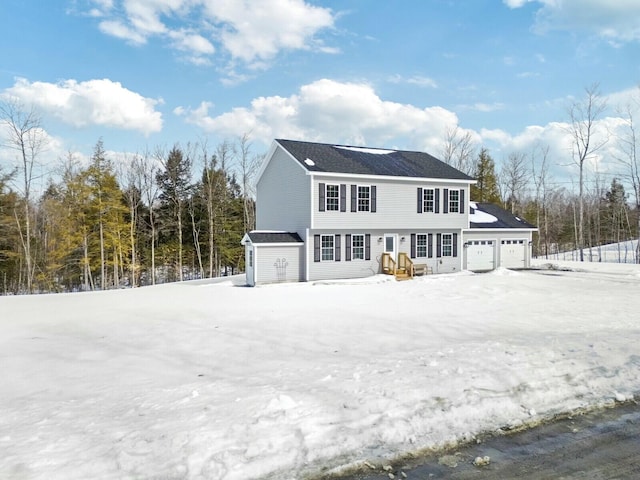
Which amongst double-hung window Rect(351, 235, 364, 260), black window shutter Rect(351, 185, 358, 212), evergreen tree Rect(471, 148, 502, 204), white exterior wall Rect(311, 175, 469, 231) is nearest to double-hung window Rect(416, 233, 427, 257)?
white exterior wall Rect(311, 175, 469, 231)

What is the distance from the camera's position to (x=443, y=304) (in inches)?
494

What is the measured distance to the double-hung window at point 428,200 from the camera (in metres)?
21.5

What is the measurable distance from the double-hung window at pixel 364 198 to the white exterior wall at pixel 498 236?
682 cm

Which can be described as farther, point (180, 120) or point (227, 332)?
A: point (180, 120)

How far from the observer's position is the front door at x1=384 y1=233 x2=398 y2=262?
2067 cm

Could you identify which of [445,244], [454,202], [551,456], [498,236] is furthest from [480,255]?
[551,456]

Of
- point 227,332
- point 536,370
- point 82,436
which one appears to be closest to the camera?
point 82,436

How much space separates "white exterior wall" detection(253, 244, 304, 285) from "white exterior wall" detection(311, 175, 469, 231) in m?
1.67

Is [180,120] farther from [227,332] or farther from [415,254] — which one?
[227,332]

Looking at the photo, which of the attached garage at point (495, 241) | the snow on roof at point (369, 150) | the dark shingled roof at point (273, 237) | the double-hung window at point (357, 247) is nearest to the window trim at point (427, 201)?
the attached garage at point (495, 241)

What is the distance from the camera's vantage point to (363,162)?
21.2 meters

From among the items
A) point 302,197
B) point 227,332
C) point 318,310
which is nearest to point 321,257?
point 302,197

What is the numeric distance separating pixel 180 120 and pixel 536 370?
2675cm

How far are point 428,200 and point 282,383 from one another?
1789 centimetres
